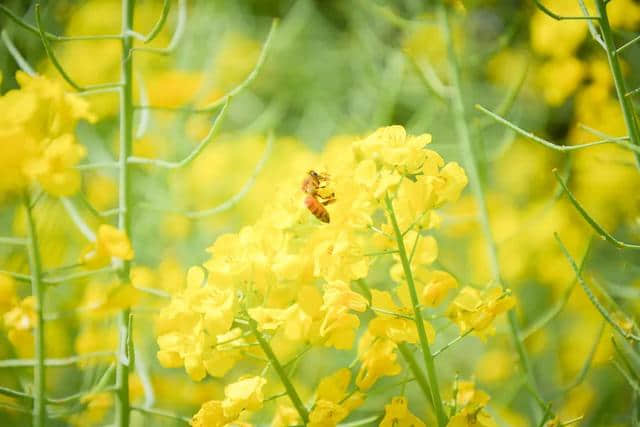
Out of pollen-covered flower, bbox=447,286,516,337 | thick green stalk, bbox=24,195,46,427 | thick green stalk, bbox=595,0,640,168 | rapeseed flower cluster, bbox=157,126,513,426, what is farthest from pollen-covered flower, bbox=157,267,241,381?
thick green stalk, bbox=595,0,640,168

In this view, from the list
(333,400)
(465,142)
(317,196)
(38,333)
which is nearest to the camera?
(38,333)

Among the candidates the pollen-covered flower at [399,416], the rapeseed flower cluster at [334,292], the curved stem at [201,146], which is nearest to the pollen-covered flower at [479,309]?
the rapeseed flower cluster at [334,292]

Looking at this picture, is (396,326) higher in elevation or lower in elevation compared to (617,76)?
lower

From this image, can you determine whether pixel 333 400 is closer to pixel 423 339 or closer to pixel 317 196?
pixel 423 339

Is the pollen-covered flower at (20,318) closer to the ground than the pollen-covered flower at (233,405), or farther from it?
farther from it

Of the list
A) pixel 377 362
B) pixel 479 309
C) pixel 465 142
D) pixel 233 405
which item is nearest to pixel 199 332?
pixel 233 405

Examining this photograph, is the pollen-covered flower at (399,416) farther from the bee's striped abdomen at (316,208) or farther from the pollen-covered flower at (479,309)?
the bee's striped abdomen at (316,208)
